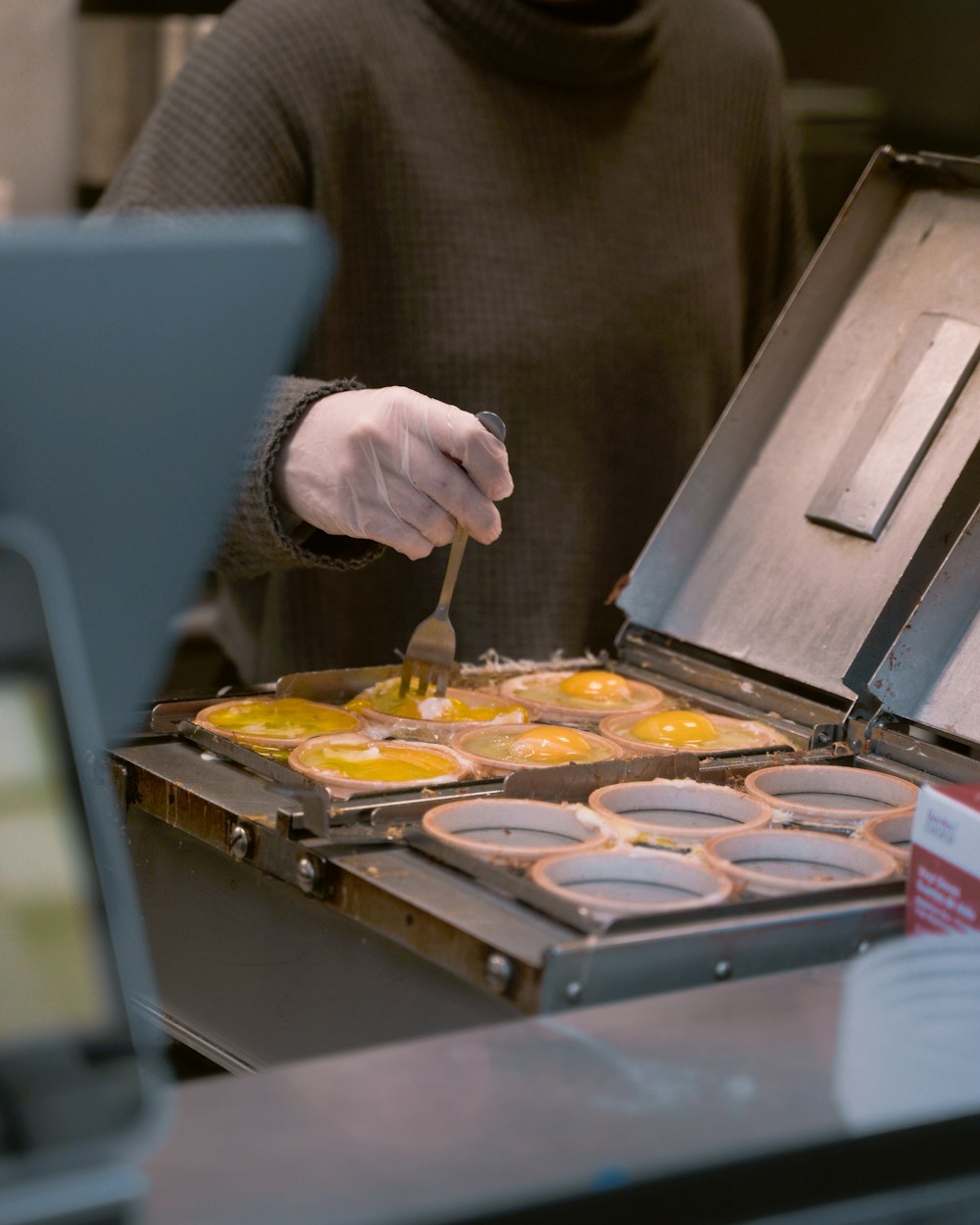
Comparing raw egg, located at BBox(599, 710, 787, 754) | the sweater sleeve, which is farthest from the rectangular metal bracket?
the sweater sleeve

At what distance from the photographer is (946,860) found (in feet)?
3.63

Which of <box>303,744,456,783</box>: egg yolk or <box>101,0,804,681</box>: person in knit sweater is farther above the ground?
<box>101,0,804,681</box>: person in knit sweater

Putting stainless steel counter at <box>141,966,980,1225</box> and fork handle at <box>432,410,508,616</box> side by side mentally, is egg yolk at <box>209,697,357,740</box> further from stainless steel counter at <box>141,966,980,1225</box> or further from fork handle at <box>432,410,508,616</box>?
stainless steel counter at <box>141,966,980,1225</box>

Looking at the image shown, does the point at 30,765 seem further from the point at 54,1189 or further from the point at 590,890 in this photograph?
the point at 590,890

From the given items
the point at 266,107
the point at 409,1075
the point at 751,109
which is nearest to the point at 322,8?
the point at 266,107

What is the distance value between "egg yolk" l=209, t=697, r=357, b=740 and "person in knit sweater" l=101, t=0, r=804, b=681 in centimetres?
38

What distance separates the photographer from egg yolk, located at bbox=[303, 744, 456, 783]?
1518mm

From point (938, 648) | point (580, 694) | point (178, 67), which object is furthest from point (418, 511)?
point (178, 67)

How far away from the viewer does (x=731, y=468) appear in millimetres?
2023

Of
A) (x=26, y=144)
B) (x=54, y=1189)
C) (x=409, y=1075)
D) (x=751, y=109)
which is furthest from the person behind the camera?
(x=26, y=144)

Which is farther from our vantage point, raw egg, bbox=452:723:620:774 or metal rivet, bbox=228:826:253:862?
raw egg, bbox=452:723:620:774

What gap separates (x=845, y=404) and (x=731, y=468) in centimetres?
16

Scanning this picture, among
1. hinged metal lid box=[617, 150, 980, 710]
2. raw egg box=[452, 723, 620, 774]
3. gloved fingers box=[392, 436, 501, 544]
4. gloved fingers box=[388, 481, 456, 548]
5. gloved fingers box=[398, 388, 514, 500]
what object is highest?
hinged metal lid box=[617, 150, 980, 710]

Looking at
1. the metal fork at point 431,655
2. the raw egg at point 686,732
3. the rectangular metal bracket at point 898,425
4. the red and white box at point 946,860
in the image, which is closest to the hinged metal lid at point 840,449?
the rectangular metal bracket at point 898,425
